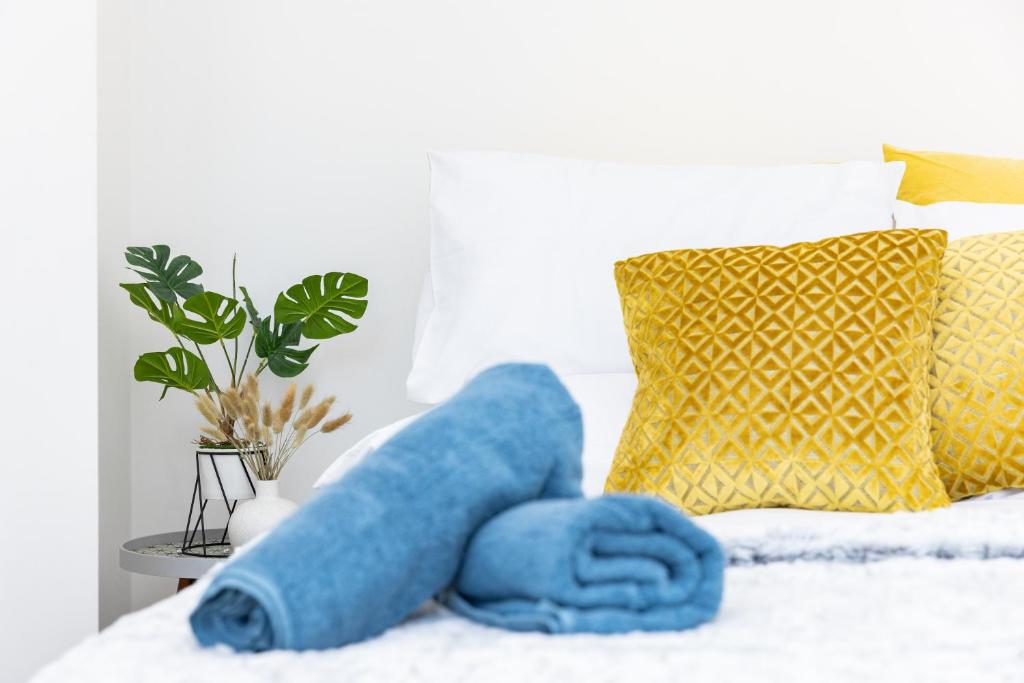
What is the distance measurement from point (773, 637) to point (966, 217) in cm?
130

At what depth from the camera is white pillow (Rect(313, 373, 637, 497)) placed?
1.47 metres

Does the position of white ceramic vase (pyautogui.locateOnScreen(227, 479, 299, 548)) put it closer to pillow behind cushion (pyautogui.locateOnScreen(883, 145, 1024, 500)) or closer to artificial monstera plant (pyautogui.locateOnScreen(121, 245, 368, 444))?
artificial monstera plant (pyautogui.locateOnScreen(121, 245, 368, 444))

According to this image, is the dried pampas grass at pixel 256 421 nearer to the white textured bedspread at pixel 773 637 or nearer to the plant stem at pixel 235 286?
the plant stem at pixel 235 286

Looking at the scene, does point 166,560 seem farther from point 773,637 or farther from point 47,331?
point 773,637

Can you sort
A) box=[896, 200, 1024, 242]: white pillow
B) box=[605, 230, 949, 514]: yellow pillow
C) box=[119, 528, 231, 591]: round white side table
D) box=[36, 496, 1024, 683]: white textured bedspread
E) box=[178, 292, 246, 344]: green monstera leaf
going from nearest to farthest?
box=[36, 496, 1024, 683]: white textured bedspread, box=[605, 230, 949, 514]: yellow pillow, box=[896, 200, 1024, 242]: white pillow, box=[119, 528, 231, 591]: round white side table, box=[178, 292, 246, 344]: green monstera leaf

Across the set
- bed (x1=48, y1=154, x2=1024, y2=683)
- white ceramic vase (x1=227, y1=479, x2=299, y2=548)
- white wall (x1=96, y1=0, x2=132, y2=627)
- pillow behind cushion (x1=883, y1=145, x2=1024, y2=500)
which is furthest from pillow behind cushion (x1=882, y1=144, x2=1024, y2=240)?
white wall (x1=96, y1=0, x2=132, y2=627)

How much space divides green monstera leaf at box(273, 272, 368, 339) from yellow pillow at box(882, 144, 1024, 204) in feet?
3.62

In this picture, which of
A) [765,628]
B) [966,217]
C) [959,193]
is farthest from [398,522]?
[959,193]

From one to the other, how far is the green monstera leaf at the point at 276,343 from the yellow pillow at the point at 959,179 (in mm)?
1234

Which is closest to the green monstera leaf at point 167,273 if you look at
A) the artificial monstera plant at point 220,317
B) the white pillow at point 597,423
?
the artificial monstera plant at point 220,317

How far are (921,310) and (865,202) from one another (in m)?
0.59

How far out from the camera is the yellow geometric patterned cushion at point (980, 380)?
131 cm

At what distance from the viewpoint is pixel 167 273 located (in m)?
2.11

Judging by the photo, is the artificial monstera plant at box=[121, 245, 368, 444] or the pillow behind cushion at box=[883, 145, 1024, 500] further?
the artificial monstera plant at box=[121, 245, 368, 444]
